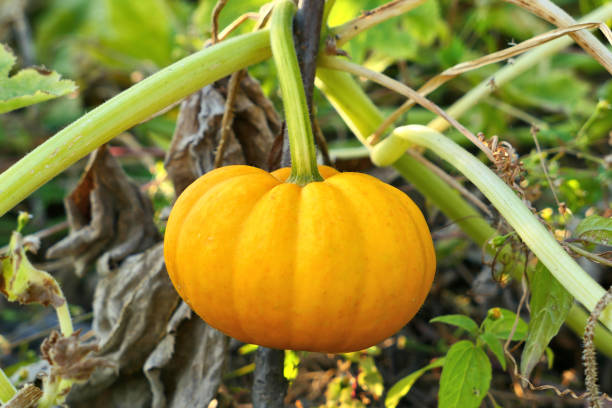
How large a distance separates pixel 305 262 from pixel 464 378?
38 cm

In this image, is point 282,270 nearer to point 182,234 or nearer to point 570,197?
point 182,234

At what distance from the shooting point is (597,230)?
86 cm

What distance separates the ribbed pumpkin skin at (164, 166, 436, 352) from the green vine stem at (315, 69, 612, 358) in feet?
1.43

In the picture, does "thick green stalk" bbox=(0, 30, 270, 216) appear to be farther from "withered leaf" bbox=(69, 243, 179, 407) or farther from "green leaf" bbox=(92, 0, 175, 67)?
"green leaf" bbox=(92, 0, 175, 67)

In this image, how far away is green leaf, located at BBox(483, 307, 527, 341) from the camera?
107 centimetres

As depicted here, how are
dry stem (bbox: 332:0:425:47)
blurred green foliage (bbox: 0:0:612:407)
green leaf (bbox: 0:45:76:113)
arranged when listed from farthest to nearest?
1. blurred green foliage (bbox: 0:0:612:407)
2. dry stem (bbox: 332:0:425:47)
3. green leaf (bbox: 0:45:76:113)

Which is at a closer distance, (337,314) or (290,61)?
(337,314)

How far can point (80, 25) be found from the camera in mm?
3387

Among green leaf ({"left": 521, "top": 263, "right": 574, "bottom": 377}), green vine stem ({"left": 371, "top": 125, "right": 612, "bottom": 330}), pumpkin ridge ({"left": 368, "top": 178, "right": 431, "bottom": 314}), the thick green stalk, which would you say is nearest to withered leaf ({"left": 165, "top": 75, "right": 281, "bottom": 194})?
the thick green stalk

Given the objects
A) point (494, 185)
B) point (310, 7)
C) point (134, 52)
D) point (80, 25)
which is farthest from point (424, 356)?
point (80, 25)

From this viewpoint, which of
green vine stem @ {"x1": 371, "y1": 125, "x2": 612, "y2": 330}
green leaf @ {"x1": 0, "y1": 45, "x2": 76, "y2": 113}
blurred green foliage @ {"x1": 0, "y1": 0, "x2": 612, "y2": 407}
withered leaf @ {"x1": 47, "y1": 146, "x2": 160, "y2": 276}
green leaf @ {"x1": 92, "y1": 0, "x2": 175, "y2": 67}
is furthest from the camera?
green leaf @ {"x1": 92, "y1": 0, "x2": 175, "y2": 67}

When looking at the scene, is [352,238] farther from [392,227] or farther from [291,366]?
[291,366]

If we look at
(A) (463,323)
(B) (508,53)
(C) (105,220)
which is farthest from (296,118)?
(C) (105,220)

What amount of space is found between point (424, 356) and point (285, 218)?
1093mm
